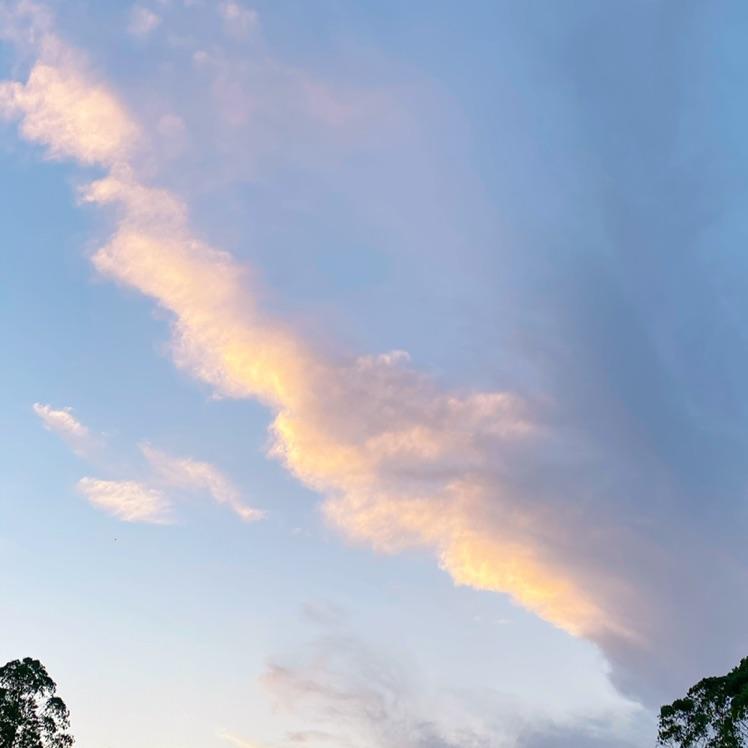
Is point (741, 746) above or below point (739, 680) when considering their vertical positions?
below

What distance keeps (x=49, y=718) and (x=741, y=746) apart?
219 feet

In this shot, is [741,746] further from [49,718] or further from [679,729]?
[49,718]

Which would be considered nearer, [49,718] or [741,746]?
[741,746]

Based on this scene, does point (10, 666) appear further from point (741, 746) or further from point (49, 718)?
point (741, 746)

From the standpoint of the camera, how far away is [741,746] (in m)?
69.4

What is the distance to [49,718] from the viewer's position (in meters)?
78.7

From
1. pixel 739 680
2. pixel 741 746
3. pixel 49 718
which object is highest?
pixel 739 680

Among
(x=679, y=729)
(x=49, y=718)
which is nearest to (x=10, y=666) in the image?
(x=49, y=718)

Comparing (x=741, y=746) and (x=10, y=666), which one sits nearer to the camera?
(x=741, y=746)

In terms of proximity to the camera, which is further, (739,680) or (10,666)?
→ (10,666)

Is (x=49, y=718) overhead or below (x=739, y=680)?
below

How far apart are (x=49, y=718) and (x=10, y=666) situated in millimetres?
6769

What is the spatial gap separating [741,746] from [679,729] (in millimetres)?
8001

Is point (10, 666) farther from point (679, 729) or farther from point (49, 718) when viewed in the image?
point (679, 729)
